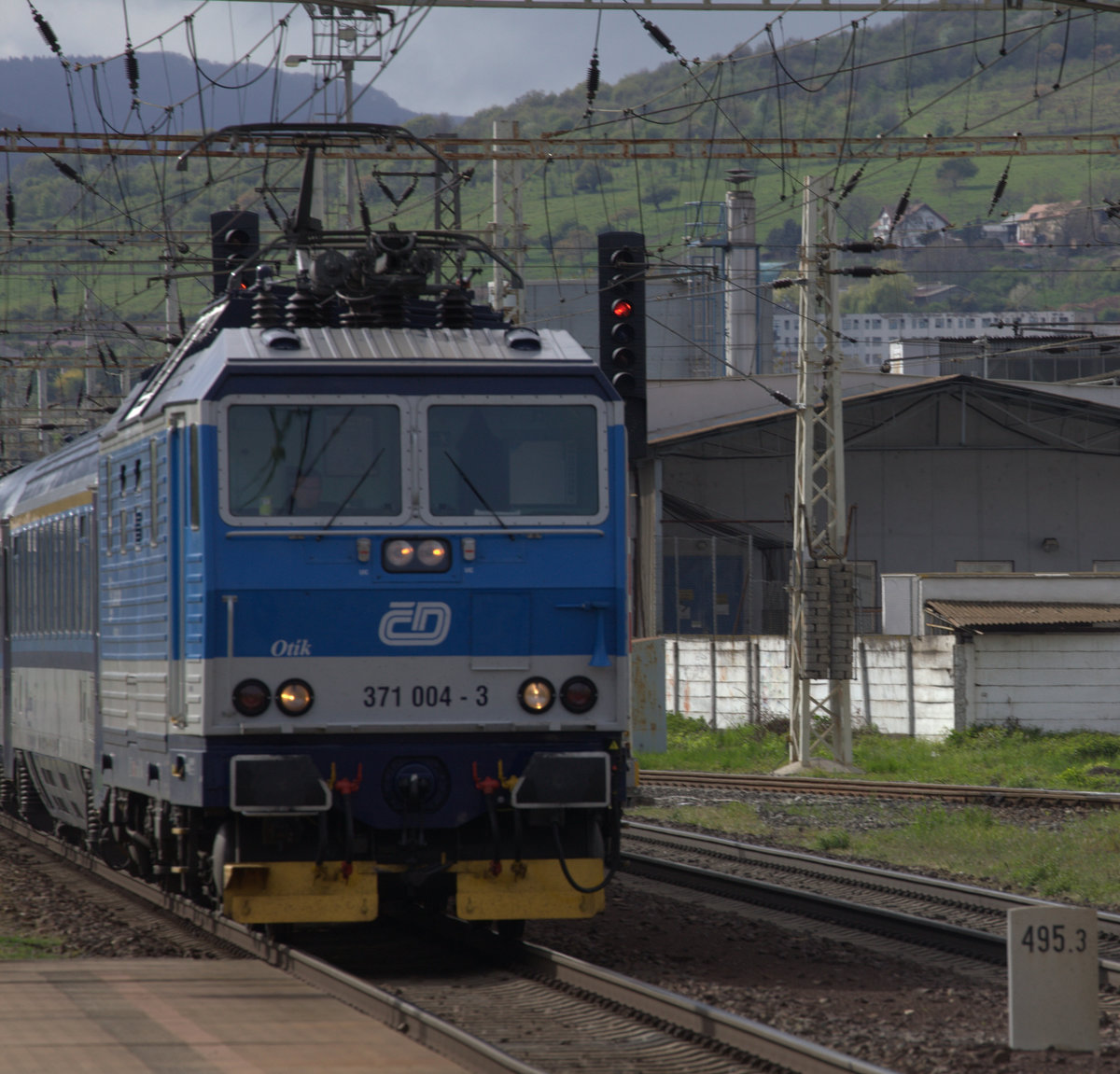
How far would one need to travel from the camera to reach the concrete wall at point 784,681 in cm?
2911

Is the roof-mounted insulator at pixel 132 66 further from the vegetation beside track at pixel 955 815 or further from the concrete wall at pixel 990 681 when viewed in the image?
the concrete wall at pixel 990 681

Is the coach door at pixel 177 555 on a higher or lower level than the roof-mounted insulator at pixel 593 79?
lower

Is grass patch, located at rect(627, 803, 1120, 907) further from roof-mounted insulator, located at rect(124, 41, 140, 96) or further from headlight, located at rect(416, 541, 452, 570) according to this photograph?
roof-mounted insulator, located at rect(124, 41, 140, 96)

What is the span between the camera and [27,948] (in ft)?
34.0

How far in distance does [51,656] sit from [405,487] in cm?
564

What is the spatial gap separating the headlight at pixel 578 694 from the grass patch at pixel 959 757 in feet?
52.6

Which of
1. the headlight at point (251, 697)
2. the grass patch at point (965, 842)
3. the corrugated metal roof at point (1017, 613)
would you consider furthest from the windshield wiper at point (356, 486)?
the corrugated metal roof at point (1017, 613)

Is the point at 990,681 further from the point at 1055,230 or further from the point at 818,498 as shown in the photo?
the point at 1055,230

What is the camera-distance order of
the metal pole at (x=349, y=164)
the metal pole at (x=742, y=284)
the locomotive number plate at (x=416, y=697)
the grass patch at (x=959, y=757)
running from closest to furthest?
the locomotive number plate at (x=416, y=697) → the grass patch at (x=959, y=757) → the metal pole at (x=349, y=164) → the metal pole at (x=742, y=284)

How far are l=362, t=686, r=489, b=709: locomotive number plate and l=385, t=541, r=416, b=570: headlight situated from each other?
0.67 m

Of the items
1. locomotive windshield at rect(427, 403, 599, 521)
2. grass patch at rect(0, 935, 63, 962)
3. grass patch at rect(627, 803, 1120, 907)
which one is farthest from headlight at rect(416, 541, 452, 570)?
grass patch at rect(627, 803, 1120, 907)

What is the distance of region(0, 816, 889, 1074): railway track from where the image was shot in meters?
7.16

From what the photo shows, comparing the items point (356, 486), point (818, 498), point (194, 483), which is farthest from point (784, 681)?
point (194, 483)

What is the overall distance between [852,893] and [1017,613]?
17691 millimetres
